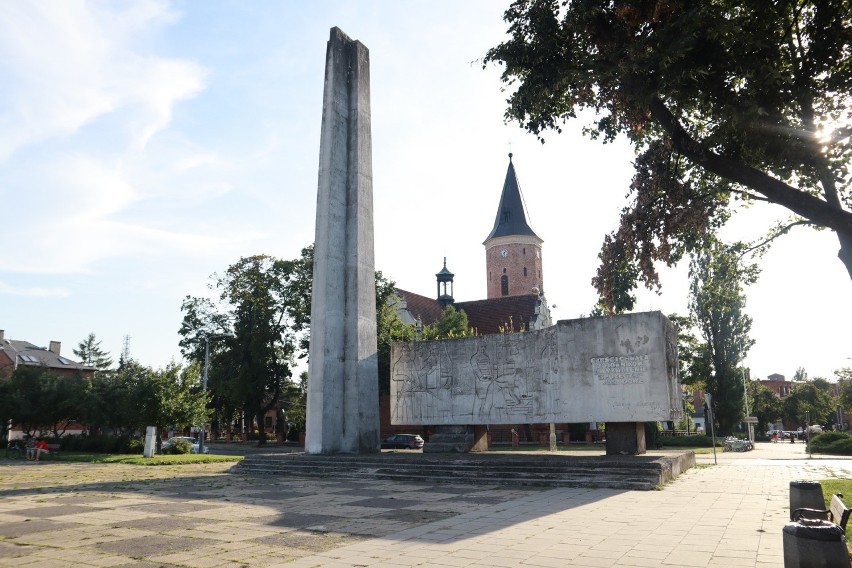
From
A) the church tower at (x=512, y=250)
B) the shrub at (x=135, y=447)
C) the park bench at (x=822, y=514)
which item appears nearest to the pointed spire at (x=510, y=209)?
the church tower at (x=512, y=250)

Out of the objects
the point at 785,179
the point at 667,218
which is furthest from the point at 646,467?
the point at 785,179

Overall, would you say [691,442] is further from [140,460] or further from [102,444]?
[102,444]

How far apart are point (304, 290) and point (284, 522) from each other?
33.7 metres

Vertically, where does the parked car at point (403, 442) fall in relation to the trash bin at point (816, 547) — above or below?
below

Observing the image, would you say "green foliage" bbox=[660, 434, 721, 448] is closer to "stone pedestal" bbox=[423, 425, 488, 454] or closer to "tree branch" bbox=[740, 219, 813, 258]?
"stone pedestal" bbox=[423, 425, 488, 454]

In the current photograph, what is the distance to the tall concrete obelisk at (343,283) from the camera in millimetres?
22359

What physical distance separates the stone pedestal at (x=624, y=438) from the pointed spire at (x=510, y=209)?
158ft

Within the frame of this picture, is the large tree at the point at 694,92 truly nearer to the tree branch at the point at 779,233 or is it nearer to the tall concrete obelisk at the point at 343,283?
the tree branch at the point at 779,233

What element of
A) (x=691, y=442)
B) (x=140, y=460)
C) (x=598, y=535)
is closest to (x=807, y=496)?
(x=598, y=535)

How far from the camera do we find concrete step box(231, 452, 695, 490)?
15078 mm

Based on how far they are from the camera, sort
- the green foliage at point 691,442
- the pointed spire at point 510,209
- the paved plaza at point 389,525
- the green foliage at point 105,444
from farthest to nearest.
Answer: the pointed spire at point 510,209 → the green foliage at point 691,442 → the green foliage at point 105,444 → the paved plaza at point 389,525

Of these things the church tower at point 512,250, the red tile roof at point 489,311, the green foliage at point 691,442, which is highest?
the church tower at point 512,250

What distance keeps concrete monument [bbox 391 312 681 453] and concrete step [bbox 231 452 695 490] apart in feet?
6.97

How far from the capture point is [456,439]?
22.9m
